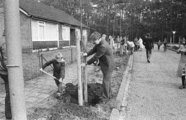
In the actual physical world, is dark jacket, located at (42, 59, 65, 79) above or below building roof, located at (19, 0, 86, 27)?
below

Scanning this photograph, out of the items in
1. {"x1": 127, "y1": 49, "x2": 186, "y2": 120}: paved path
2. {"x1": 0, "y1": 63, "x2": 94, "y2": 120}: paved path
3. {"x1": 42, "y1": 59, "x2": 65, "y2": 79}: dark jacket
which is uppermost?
{"x1": 42, "y1": 59, "x2": 65, "y2": 79}: dark jacket

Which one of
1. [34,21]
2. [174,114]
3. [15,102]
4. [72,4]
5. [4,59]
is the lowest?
[174,114]

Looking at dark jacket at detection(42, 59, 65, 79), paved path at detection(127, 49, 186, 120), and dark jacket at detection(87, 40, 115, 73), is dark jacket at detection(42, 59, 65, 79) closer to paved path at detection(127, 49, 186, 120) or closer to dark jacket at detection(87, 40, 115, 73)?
dark jacket at detection(87, 40, 115, 73)

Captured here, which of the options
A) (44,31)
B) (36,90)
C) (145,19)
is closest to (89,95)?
(36,90)

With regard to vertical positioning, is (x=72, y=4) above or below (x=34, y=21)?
above

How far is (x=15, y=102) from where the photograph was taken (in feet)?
6.85

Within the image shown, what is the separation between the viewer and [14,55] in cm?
196

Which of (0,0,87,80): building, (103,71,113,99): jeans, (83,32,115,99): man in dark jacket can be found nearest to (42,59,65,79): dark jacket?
(83,32,115,99): man in dark jacket

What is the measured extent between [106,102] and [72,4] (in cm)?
3791

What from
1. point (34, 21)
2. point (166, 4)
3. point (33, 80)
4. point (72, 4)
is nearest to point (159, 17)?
point (166, 4)

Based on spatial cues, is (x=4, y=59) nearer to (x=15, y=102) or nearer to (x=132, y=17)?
(x=15, y=102)

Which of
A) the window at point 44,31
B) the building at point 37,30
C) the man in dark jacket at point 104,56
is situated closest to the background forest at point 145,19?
the building at point 37,30

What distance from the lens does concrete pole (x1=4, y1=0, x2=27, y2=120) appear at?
6.16 ft

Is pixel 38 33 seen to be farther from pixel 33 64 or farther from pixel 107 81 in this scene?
pixel 107 81
